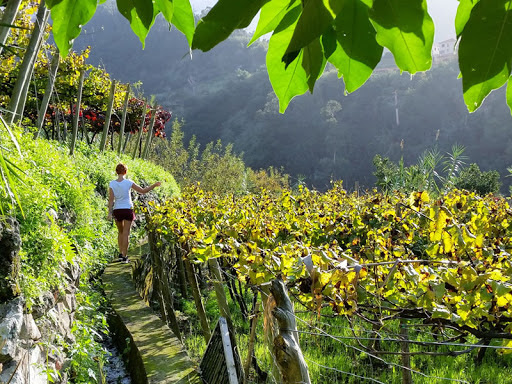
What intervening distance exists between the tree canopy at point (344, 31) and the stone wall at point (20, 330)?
1.78 meters

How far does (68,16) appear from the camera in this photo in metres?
0.53

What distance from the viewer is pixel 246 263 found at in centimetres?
214

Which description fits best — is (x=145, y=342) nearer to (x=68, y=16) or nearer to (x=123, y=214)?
(x=123, y=214)

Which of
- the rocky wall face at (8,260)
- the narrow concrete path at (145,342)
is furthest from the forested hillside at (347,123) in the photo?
the rocky wall face at (8,260)

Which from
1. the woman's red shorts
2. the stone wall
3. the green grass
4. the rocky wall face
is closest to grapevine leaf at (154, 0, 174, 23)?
the stone wall

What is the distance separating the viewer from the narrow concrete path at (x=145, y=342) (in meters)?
3.17

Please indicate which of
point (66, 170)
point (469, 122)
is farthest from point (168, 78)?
point (66, 170)

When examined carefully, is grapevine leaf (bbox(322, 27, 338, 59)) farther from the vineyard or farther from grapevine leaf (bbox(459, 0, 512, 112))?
the vineyard

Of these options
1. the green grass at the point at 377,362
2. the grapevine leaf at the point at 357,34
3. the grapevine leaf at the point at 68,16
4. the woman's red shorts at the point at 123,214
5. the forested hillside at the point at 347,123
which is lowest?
the green grass at the point at 377,362

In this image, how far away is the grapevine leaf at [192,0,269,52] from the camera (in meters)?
0.38

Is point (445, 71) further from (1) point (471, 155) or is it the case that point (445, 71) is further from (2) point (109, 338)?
(2) point (109, 338)

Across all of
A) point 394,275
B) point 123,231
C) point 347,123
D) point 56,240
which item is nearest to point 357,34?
point 394,275

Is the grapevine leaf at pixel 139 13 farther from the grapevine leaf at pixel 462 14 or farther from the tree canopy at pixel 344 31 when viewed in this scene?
the grapevine leaf at pixel 462 14

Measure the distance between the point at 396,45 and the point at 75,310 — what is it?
410 centimetres
